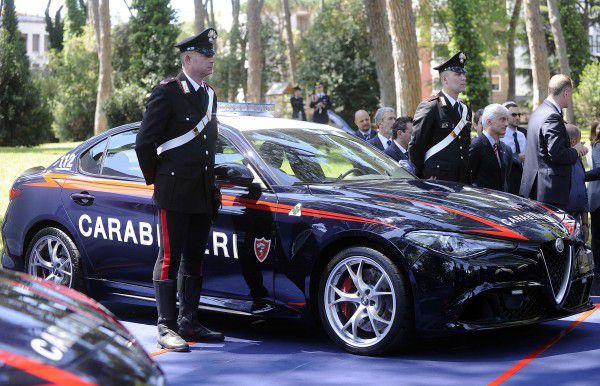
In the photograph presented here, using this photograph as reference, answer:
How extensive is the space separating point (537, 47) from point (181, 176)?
16162 millimetres

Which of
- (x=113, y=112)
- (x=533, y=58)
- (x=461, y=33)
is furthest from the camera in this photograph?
(x=461, y=33)

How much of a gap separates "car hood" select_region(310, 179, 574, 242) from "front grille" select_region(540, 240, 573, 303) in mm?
72

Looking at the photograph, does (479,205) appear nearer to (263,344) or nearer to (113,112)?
(263,344)

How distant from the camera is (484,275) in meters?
6.16

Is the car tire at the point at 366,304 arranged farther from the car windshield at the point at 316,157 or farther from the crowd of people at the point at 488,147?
the crowd of people at the point at 488,147

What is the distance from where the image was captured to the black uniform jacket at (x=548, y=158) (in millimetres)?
8734

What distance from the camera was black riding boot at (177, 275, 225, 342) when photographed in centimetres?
696

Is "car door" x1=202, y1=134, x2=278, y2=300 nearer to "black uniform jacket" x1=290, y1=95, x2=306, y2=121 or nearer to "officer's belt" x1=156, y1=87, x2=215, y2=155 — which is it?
"officer's belt" x1=156, y1=87, x2=215, y2=155

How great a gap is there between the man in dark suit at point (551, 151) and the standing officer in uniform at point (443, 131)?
0.64m

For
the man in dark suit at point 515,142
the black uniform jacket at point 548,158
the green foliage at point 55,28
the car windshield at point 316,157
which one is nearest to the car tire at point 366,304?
the car windshield at point 316,157

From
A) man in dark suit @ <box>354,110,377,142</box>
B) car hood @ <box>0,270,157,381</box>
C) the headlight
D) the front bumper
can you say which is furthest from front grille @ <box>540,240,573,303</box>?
man in dark suit @ <box>354,110,377,142</box>

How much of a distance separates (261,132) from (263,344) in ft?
5.02

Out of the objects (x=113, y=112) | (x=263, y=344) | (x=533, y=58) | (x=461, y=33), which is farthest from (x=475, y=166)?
(x=461, y=33)

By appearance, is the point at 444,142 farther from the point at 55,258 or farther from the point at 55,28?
the point at 55,28
